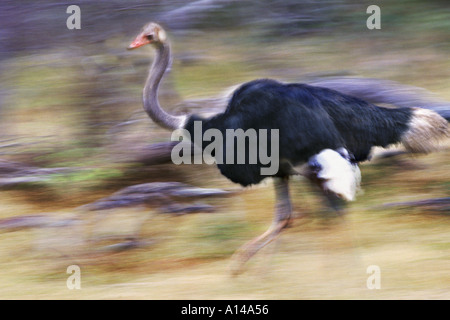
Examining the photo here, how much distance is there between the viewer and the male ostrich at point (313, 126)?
4480 millimetres

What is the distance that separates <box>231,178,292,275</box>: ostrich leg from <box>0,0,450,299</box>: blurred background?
9 centimetres

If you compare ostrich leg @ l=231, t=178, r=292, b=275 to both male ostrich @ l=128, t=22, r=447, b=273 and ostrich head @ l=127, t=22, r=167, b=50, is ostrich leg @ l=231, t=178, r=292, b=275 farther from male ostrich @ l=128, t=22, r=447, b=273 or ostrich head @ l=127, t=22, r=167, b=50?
ostrich head @ l=127, t=22, r=167, b=50

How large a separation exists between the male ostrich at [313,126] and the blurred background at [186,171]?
1.47ft

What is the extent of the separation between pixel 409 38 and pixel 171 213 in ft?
16.0

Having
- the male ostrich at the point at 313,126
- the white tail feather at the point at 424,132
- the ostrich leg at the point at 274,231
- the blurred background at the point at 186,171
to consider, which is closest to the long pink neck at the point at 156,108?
the male ostrich at the point at 313,126

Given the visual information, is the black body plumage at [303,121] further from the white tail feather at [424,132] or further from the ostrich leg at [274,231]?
the ostrich leg at [274,231]

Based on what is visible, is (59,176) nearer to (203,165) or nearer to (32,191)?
(32,191)

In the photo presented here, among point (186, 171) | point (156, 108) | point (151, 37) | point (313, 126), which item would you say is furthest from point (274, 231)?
point (186, 171)

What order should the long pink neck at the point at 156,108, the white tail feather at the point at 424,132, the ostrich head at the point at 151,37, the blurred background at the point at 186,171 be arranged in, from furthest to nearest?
the ostrich head at the point at 151,37
the long pink neck at the point at 156,108
the blurred background at the point at 186,171
the white tail feather at the point at 424,132

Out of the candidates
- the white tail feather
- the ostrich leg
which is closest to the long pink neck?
the ostrich leg

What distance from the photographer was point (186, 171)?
6828mm

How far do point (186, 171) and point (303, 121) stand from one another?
2.46 m

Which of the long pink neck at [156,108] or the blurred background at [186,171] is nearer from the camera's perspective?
the blurred background at [186,171]

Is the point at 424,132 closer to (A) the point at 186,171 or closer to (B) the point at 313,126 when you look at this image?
(B) the point at 313,126
